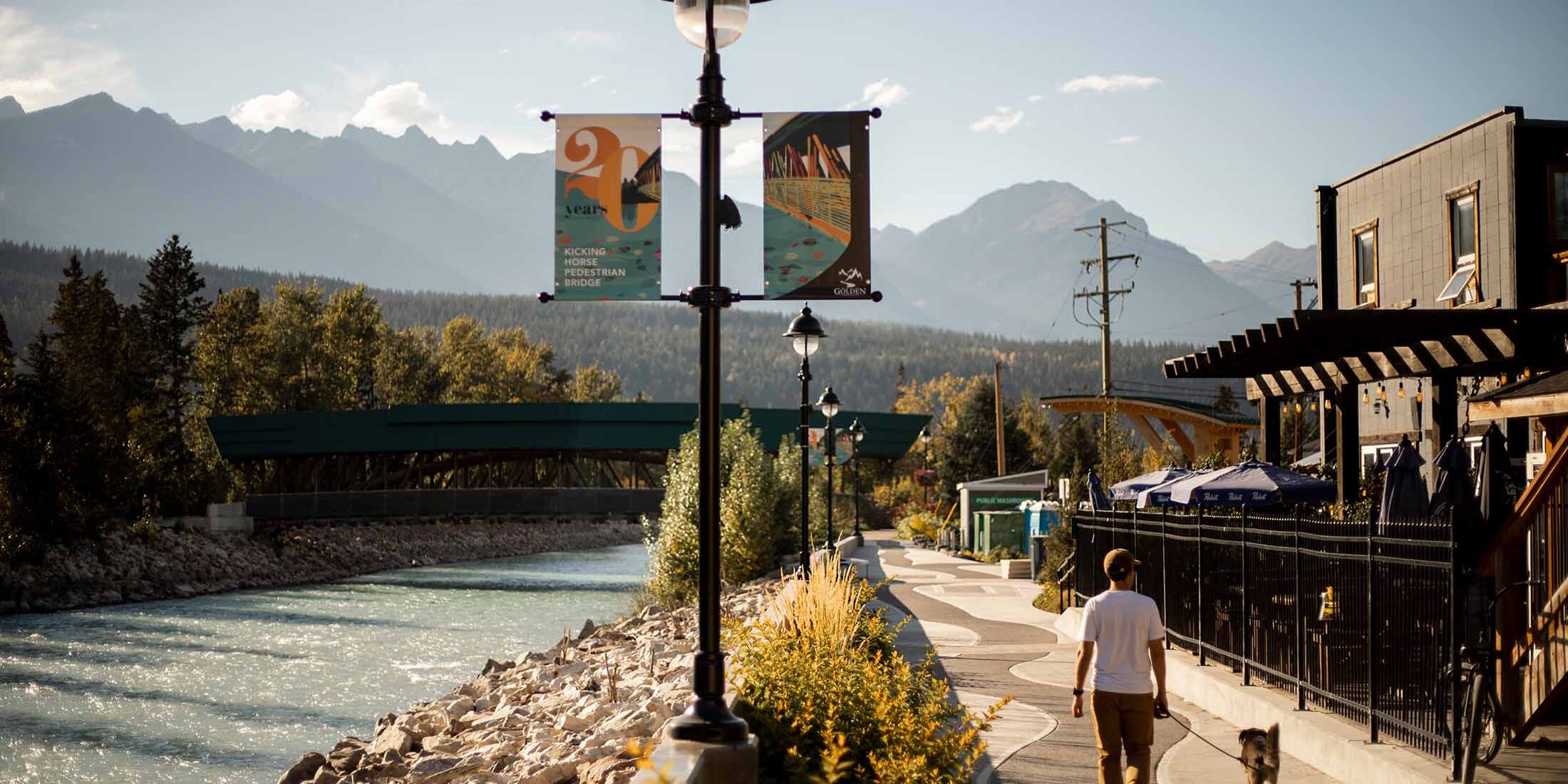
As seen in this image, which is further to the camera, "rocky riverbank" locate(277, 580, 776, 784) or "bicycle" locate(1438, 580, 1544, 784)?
"rocky riverbank" locate(277, 580, 776, 784)

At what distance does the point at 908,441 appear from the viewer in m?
76.1

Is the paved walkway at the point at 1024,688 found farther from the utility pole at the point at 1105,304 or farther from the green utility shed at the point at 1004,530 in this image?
the utility pole at the point at 1105,304

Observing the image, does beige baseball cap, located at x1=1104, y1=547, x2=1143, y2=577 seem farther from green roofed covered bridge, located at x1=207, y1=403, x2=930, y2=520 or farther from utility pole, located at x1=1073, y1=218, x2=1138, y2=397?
green roofed covered bridge, located at x1=207, y1=403, x2=930, y2=520

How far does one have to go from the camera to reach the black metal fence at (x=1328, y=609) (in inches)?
380

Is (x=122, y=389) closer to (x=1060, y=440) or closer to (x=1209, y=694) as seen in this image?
(x=1060, y=440)

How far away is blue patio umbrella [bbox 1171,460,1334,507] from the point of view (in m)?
20.5

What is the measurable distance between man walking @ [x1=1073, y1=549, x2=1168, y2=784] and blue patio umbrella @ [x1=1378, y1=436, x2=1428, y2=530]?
6.24m

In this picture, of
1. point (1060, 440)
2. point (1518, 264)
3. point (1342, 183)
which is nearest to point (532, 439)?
point (1060, 440)

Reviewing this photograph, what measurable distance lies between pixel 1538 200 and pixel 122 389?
66.4 metres

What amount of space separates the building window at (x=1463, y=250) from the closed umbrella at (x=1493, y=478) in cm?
1235

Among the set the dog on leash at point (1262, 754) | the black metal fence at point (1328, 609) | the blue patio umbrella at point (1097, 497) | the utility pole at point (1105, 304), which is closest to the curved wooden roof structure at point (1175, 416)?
the utility pole at point (1105, 304)

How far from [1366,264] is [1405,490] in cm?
1604

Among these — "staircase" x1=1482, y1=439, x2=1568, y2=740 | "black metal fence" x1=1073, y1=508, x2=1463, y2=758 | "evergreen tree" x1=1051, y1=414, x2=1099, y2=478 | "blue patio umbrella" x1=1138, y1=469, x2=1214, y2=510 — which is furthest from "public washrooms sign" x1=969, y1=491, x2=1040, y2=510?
"staircase" x1=1482, y1=439, x2=1568, y2=740

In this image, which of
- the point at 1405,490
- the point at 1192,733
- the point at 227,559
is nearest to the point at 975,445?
the point at 227,559
